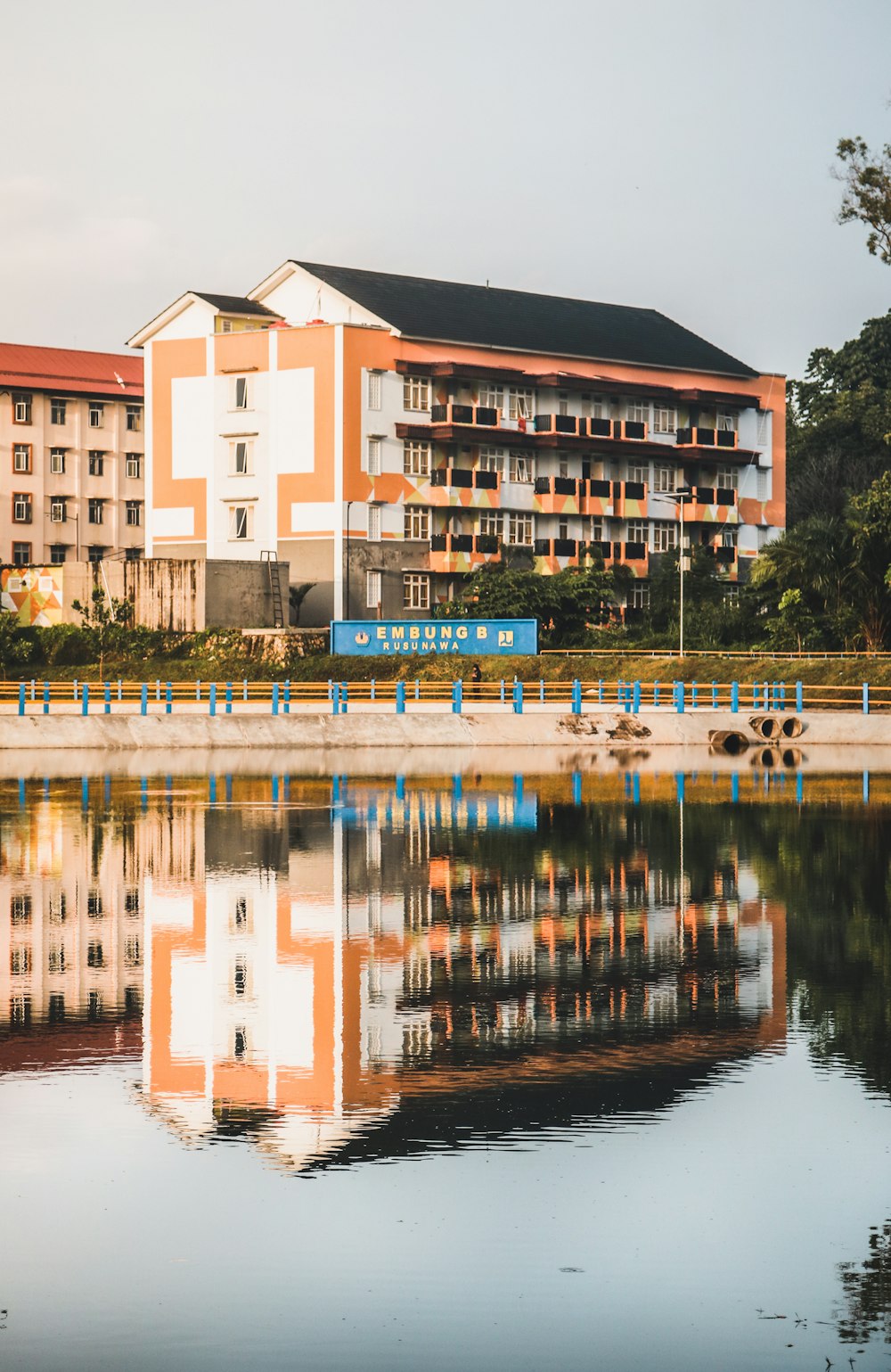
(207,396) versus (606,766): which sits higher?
(207,396)

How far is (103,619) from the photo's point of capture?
71250mm

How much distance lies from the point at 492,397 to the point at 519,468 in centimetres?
333

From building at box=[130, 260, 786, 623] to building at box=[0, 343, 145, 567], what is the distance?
18.9 m

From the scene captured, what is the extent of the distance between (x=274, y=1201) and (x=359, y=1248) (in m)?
0.74

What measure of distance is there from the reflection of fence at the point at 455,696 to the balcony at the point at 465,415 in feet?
56.3

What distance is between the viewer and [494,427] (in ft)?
254

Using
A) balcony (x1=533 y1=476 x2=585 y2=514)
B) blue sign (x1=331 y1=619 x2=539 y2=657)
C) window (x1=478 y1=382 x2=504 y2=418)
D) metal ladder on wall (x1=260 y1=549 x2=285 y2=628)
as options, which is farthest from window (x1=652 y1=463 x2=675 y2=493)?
blue sign (x1=331 y1=619 x2=539 y2=657)

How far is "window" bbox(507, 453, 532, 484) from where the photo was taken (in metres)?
79.6

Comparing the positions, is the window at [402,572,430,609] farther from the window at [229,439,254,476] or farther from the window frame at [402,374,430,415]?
the window at [229,439,254,476]

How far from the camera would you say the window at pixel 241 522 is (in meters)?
76.0

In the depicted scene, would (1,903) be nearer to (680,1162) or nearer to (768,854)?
(768,854)

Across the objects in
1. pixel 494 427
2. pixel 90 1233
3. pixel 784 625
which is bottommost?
pixel 90 1233

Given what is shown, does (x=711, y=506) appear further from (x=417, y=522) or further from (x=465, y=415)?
(x=417, y=522)

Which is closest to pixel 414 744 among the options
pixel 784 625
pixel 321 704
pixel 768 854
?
pixel 321 704
